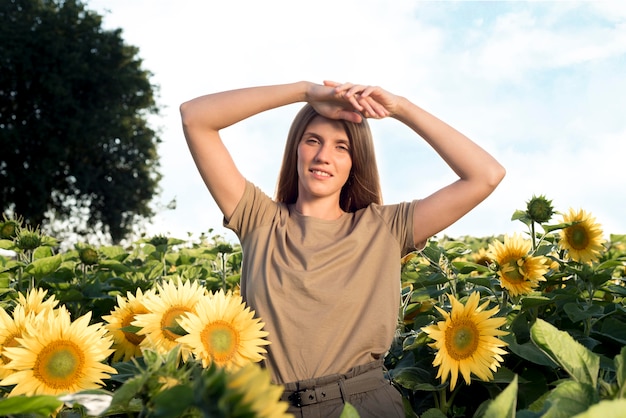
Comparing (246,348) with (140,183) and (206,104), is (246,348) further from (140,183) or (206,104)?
(140,183)

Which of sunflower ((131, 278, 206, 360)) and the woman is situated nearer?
sunflower ((131, 278, 206, 360))

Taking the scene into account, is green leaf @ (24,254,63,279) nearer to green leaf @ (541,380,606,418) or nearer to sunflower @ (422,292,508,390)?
sunflower @ (422,292,508,390)

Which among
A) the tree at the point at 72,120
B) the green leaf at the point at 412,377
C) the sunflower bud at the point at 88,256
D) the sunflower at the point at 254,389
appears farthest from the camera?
the tree at the point at 72,120

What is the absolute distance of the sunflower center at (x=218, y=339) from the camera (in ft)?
4.92

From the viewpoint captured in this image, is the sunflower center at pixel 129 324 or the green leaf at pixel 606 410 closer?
the green leaf at pixel 606 410

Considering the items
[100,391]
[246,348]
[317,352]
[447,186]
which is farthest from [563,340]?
[447,186]

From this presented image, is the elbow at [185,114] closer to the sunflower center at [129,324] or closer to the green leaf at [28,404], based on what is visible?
the sunflower center at [129,324]

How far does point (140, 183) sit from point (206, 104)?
19124mm

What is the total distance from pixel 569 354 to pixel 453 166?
4.44 feet

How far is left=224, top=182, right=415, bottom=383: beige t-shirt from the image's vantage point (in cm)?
204

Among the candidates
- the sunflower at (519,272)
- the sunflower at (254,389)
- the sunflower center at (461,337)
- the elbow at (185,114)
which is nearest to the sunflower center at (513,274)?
the sunflower at (519,272)

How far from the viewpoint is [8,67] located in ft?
61.2

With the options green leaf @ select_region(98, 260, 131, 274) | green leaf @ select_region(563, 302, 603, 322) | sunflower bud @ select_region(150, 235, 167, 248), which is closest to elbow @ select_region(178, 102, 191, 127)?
green leaf @ select_region(563, 302, 603, 322)

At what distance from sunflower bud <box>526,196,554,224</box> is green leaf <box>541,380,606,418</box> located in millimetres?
2096
